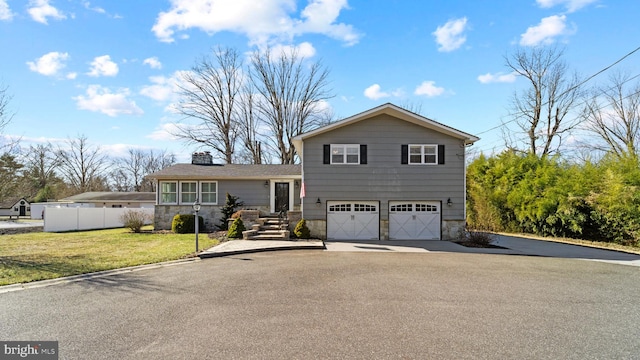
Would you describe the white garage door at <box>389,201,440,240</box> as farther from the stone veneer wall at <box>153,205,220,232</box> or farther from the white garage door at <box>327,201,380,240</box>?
the stone veneer wall at <box>153,205,220,232</box>

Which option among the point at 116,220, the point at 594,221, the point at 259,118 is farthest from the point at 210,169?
the point at 594,221

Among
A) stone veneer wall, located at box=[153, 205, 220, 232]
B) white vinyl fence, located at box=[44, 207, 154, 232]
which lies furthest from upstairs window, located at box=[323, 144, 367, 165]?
white vinyl fence, located at box=[44, 207, 154, 232]

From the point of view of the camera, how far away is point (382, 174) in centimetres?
1546

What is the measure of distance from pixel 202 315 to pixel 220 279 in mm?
2422

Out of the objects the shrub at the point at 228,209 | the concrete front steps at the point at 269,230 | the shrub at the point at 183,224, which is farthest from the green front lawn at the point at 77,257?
the shrub at the point at 228,209

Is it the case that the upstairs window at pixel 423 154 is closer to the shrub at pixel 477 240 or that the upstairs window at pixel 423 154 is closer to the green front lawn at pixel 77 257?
the shrub at pixel 477 240

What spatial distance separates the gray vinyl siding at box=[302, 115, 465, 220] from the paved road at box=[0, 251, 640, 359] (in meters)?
6.70

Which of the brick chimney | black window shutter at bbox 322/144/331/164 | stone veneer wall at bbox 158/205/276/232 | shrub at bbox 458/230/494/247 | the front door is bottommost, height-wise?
shrub at bbox 458/230/494/247

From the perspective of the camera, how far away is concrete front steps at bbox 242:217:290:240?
1452cm

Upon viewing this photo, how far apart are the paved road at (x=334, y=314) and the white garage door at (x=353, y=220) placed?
6595 millimetres

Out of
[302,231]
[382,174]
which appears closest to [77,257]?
[302,231]

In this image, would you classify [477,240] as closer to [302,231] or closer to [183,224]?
[302,231]

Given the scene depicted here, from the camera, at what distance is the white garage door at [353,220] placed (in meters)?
15.5

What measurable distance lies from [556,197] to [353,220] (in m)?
9.64
